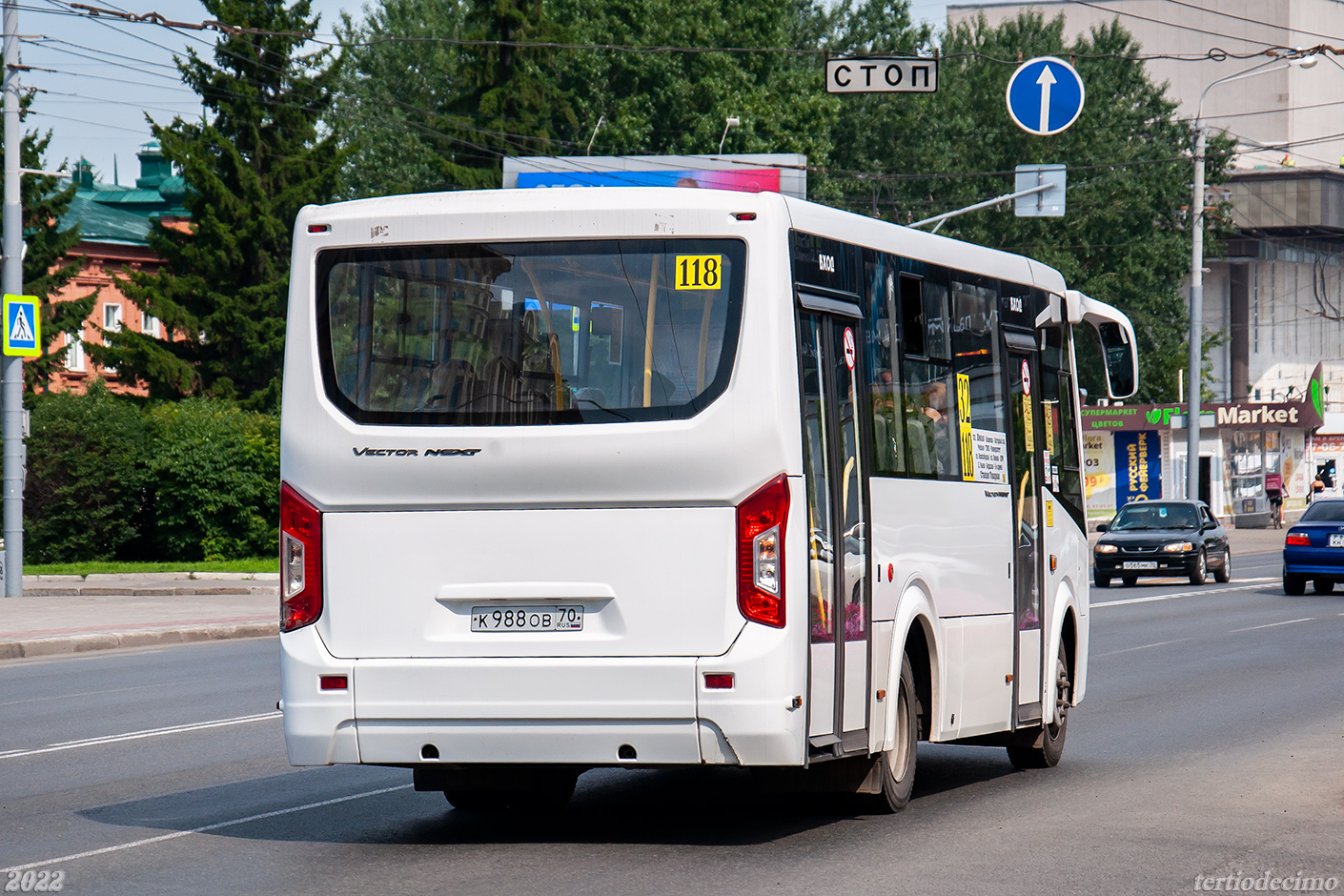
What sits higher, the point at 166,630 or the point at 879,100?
the point at 879,100

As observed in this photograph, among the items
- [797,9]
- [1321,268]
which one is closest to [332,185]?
[797,9]

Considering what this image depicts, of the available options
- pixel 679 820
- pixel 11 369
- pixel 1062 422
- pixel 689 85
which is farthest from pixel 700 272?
pixel 689 85

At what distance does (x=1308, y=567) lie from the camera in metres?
30.4

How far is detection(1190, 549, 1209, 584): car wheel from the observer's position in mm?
33594

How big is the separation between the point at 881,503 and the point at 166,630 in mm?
15356

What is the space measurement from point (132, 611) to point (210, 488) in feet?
31.8

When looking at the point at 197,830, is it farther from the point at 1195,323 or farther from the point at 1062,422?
the point at 1195,323

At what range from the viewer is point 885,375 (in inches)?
351

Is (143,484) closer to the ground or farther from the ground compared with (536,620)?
farther from the ground

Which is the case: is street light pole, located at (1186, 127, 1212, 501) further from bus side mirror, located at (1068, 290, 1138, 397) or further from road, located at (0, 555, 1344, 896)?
bus side mirror, located at (1068, 290, 1138, 397)

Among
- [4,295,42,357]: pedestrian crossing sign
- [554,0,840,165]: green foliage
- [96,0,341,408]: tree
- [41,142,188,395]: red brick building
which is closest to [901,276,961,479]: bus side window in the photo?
[4,295,42,357]: pedestrian crossing sign

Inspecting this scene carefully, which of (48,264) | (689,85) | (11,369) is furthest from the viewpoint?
(689,85)

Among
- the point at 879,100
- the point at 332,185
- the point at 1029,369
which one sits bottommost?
the point at 1029,369

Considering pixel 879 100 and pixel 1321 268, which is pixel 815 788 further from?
pixel 1321 268
